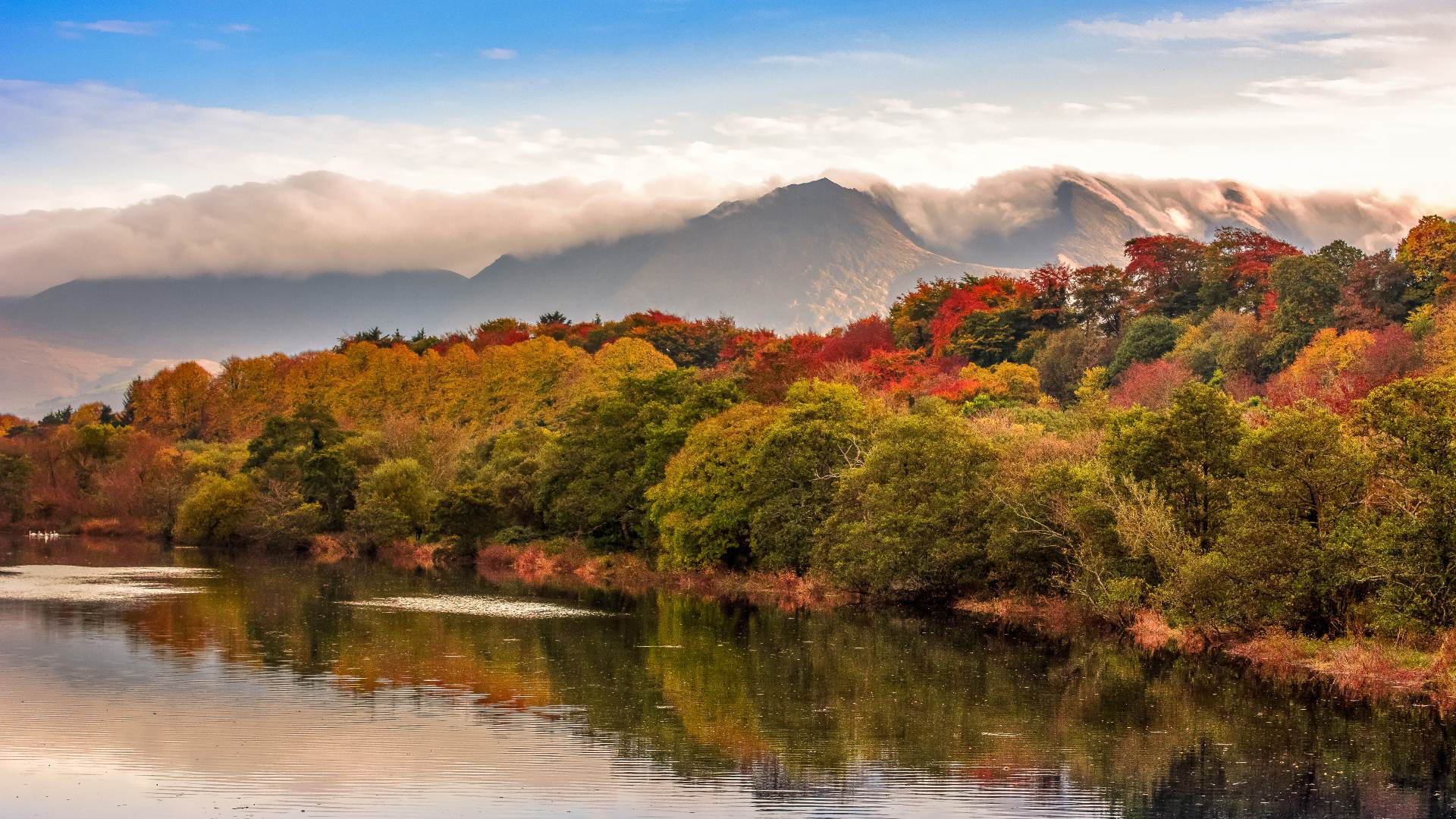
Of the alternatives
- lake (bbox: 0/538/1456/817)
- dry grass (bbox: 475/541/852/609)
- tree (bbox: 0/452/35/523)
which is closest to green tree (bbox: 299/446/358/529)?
dry grass (bbox: 475/541/852/609)

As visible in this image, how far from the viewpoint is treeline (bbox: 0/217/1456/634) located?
37219 mm

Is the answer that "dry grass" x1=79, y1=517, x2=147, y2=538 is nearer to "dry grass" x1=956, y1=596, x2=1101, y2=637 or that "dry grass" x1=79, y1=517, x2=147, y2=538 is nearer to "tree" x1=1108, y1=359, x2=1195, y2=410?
"tree" x1=1108, y1=359, x2=1195, y2=410

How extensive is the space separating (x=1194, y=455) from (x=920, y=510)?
11134 mm

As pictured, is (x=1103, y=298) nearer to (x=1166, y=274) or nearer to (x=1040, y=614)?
(x=1166, y=274)

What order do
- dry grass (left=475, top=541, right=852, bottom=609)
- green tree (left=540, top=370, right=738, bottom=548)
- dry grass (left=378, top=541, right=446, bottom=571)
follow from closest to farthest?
dry grass (left=475, top=541, right=852, bottom=609), green tree (left=540, top=370, right=738, bottom=548), dry grass (left=378, top=541, right=446, bottom=571)

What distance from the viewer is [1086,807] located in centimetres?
2247

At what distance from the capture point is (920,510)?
166ft

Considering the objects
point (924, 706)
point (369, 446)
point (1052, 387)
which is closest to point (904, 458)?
point (924, 706)

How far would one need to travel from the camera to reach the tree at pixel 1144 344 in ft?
286

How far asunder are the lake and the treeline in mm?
3991

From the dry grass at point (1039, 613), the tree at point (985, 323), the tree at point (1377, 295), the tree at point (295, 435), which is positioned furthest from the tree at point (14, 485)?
the tree at point (1377, 295)

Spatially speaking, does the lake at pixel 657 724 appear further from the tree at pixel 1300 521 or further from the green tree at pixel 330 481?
the green tree at pixel 330 481

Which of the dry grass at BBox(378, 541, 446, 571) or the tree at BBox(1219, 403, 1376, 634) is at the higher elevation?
the tree at BBox(1219, 403, 1376, 634)

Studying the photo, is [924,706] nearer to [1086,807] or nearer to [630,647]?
[1086,807]
